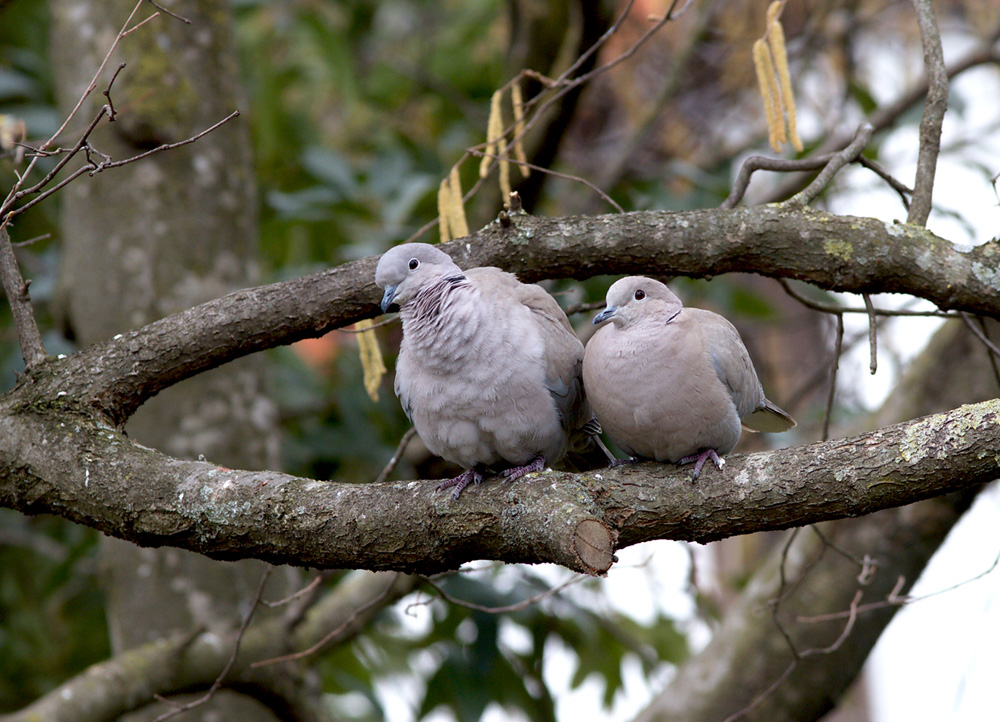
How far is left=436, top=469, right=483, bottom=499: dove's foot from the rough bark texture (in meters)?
1.71

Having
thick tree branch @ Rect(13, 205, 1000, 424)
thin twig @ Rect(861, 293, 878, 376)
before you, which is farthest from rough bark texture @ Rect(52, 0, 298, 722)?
thin twig @ Rect(861, 293, 878, 376)

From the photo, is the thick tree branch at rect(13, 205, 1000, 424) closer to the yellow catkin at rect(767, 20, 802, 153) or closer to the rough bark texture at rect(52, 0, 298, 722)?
the yellow catkin at rect(767, 20, 802, 153)

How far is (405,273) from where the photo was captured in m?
2.57

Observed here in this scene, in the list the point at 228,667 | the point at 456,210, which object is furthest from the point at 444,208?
the point at 228,667

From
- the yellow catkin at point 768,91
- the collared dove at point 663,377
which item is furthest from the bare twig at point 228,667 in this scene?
the yellow catkin at point 768,91

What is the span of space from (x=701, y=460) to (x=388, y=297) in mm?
922

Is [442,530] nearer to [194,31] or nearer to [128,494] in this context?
[128,494]

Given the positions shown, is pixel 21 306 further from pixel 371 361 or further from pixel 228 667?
pixel 228 667

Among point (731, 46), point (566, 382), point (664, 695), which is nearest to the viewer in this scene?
point (566, 382)

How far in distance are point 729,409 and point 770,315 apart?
3183 millimetres

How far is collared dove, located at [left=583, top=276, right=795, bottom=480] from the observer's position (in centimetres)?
239

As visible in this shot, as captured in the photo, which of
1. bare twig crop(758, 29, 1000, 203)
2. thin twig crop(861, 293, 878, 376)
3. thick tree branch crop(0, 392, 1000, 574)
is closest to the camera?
thick tree branch crop(0, 392, 1000, 574)

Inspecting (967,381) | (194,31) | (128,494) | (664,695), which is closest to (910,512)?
(967,381)

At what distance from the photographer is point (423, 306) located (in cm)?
259
